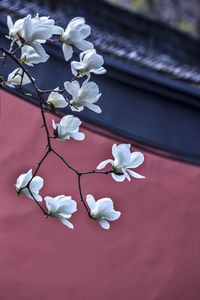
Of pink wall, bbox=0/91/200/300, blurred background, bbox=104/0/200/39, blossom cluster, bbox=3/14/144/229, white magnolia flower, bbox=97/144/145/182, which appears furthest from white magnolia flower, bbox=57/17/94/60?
blurred background, bbox=104/0/200/39

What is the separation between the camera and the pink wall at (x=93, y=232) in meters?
1.54

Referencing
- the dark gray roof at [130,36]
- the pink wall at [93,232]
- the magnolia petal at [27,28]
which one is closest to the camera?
the magnolia petal at [27,28]

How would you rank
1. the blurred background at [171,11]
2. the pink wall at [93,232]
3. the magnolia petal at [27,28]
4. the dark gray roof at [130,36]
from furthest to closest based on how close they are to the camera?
the blurred background at [171,11]
the dark gray roof at [130,36]
the pink wall at [93,232]
the magnolia petal at [27,28]

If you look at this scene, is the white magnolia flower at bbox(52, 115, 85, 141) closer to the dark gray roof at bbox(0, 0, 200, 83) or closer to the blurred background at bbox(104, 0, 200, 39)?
the dark gray roof at bbox(0, 0, 200, 83)

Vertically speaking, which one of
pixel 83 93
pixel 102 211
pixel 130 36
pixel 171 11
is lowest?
pixel 171 11

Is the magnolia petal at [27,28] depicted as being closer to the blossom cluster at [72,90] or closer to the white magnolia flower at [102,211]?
the blossom cluster at [72,90]

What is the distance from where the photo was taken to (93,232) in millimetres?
1594

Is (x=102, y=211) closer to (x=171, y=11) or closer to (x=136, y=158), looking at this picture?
(x=136, y=158)

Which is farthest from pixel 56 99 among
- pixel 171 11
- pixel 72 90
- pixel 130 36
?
pixel 171 11

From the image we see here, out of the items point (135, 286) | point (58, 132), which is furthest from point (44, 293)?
point (58, 132)

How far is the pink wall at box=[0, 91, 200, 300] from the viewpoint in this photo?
154 centimetres

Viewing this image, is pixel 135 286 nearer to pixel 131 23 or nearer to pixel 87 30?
pixel 87 30

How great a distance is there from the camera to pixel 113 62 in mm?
1757

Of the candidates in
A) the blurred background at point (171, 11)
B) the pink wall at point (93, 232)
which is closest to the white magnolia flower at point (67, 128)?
the pink wall at point (93, 232)
